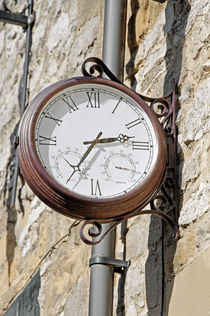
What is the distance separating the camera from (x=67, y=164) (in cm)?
309

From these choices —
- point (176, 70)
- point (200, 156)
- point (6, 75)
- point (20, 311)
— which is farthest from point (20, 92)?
point (200, 156)

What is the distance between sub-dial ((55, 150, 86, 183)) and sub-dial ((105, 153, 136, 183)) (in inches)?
4.0

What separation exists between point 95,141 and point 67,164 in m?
0.16

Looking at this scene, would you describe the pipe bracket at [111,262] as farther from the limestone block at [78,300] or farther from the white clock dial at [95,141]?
the white clock dial at [95,141]

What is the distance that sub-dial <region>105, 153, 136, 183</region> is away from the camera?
10.2 ft

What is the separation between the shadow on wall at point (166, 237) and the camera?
318cm

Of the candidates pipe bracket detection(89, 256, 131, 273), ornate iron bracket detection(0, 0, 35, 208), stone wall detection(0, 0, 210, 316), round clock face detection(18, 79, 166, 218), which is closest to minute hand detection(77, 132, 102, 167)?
round clock face detection(18, 79, 166, 218)

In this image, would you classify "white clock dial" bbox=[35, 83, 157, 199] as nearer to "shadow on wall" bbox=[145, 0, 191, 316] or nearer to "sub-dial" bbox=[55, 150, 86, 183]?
"sub-dial" bbox=[55, 150, 86, 183]

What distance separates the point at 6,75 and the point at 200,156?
3252mm

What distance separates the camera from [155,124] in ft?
10.6

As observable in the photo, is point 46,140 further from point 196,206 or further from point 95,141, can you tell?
point 196,206

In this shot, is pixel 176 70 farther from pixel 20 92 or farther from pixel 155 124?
pixel 20 92

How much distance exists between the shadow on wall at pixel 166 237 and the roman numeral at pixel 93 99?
373 millimetres

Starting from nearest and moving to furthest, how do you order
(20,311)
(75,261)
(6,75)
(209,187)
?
1. (209,187)
2. (75,261)
3. (20,311)
4. (6,75)
